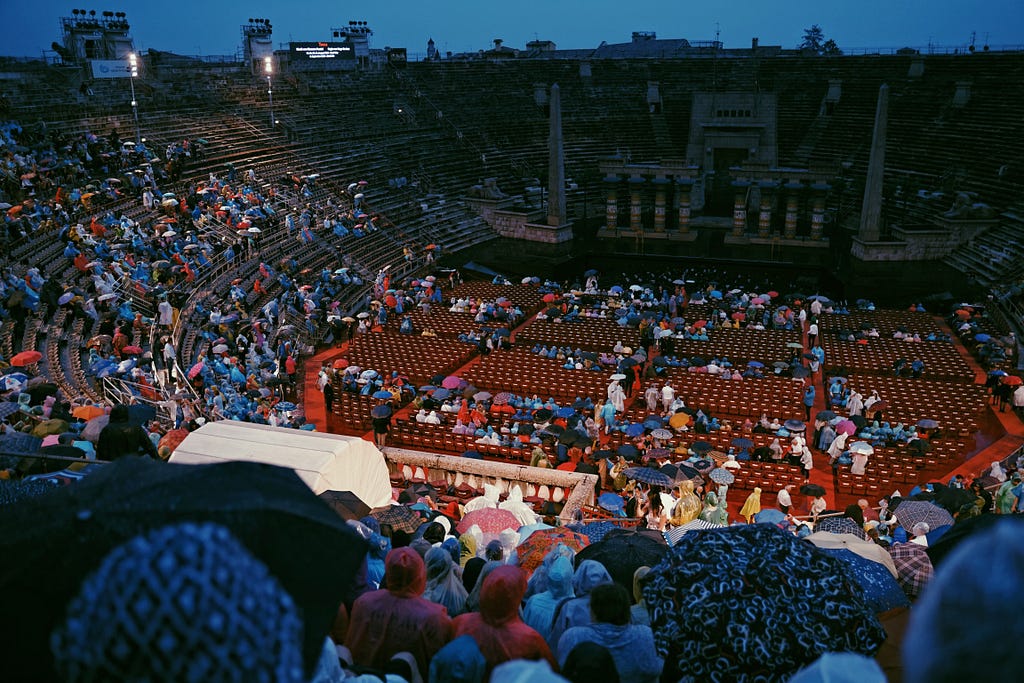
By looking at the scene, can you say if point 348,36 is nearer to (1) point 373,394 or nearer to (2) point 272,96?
(2) point 272,96

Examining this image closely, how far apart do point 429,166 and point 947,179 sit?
29.5 metres

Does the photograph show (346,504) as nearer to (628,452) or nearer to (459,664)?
(459,664)

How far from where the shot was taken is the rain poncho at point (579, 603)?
5.34m

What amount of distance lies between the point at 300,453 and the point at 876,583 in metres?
6.74

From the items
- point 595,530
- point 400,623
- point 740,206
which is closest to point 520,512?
point 595,530

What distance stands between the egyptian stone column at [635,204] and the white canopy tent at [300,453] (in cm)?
3720

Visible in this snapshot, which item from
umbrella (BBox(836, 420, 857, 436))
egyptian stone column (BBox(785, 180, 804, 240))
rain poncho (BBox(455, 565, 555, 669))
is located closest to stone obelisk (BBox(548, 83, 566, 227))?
egyptian stone column (BBox(785, 180, 804, 240))

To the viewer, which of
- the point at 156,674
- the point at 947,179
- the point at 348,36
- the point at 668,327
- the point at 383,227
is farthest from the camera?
the point at 348,36

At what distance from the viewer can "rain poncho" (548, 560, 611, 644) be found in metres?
5.34

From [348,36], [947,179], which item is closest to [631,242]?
[947,179]

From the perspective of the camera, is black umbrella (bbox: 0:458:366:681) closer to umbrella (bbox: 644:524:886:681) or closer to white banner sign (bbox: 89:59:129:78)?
umbrella (bbox: 644:524:886:681)

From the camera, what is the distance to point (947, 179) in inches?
1708

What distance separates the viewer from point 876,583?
6.30 metres

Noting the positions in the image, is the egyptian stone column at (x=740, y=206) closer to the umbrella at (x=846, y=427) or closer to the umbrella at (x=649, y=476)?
the umbrella at (x=846, y=427)
